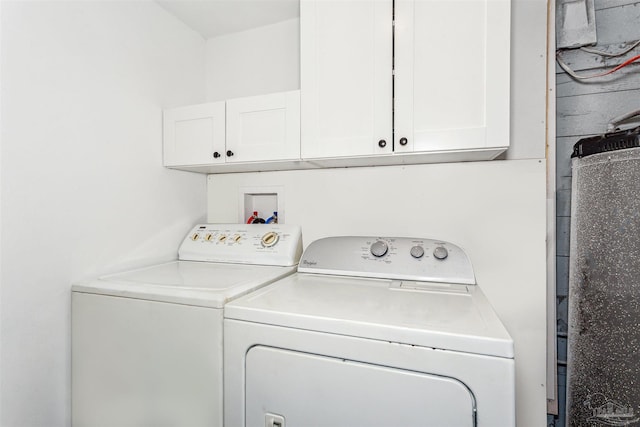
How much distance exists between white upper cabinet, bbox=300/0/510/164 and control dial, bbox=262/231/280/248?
475 millimetres

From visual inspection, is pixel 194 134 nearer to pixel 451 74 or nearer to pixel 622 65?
pixel 451 74

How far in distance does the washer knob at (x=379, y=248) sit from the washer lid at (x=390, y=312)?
0.60ft

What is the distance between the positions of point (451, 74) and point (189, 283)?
1302mm

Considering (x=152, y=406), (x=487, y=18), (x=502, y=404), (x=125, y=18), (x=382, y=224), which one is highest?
(x=125, y=18)

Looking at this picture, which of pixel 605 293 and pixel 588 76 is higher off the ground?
pixel 588 76

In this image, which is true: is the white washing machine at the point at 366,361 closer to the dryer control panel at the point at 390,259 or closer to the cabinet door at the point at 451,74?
the dryer control panel at the point at 390,259

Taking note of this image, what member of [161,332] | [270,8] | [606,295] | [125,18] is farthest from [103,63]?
[606,295]

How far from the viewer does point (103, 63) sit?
4.79ft

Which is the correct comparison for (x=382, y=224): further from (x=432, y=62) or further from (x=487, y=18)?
(x=487, y=18)

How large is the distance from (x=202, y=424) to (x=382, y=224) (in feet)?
3.74

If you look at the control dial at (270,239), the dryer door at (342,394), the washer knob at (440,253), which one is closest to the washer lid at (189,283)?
the control dial at (270,239)

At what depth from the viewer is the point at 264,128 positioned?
1607 mm

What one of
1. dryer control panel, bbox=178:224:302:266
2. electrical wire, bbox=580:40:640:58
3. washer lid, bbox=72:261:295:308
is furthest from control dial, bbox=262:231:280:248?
electrical wire, bbox=580:40:640:58

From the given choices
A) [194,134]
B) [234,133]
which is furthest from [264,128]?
[194,134]
